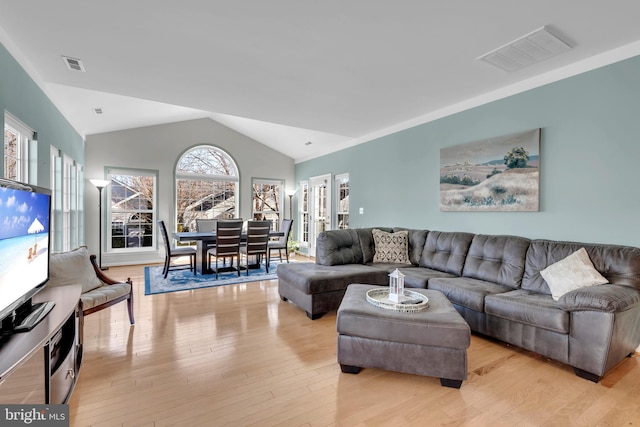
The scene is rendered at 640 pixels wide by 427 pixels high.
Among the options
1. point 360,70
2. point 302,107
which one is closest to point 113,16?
point 360,70

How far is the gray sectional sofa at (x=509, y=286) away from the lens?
2.15 m

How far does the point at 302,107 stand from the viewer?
420cm

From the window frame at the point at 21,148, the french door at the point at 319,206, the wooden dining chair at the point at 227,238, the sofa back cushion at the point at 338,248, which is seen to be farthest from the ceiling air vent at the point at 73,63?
the french door at the point at 319,206

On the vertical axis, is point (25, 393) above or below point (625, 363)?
above

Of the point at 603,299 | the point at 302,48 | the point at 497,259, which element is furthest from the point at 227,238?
the point at 603,299

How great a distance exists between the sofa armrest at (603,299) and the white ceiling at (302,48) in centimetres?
200

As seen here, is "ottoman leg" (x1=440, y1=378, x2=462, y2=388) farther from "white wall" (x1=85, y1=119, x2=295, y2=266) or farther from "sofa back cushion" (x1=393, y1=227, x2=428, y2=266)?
"white wall" (x1=85, y1=119, x2=295, y2=266)

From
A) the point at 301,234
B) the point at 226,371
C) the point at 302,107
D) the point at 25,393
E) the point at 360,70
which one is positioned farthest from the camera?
the point at 301,234

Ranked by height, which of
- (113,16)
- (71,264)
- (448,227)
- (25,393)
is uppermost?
(113,16)

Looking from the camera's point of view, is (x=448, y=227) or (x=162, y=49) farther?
(x=448, y=227)

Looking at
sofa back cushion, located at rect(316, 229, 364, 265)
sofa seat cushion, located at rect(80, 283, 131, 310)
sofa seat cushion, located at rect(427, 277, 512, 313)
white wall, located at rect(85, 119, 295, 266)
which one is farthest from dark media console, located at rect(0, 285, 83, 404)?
white wall, located at rect(85, 119, 295, 266)

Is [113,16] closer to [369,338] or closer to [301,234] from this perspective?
[369,338]

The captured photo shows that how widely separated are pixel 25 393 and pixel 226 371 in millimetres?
1191

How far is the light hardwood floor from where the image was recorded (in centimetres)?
177
